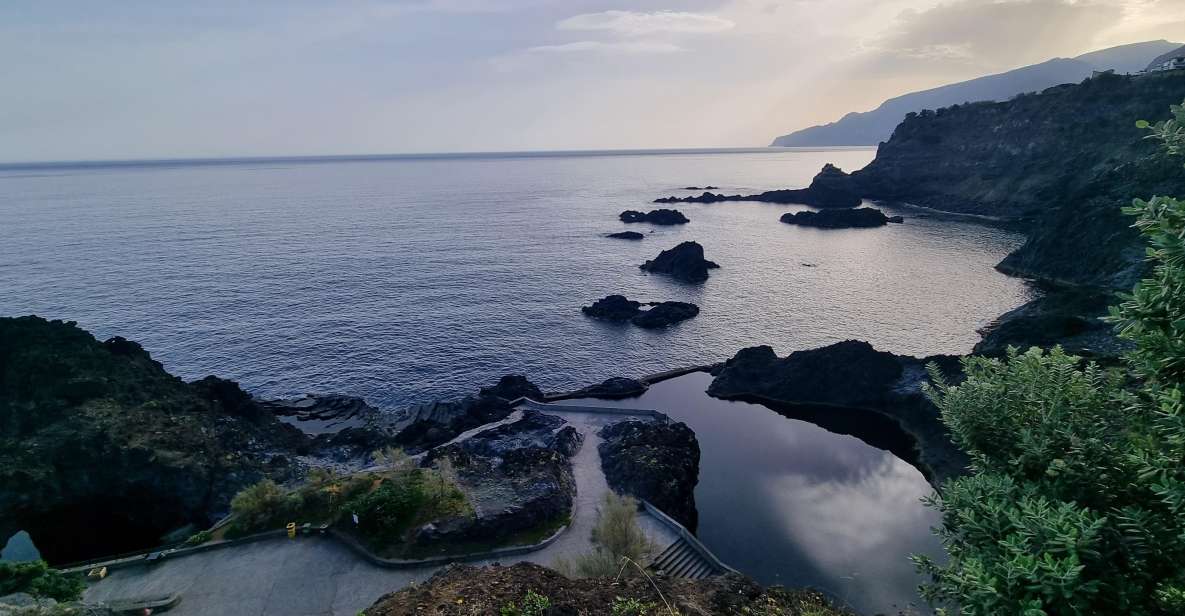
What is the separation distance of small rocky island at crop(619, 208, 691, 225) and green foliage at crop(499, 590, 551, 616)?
14232 cm

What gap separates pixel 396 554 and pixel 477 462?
35.1 ft

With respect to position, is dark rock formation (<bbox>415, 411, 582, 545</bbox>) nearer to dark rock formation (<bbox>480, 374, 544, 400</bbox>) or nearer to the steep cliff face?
dark rock formation (<bbox>480, 374, 544, 400</bbox>)

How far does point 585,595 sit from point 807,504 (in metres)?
25.9

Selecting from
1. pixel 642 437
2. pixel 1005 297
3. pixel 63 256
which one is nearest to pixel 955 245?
pixel 1005 297

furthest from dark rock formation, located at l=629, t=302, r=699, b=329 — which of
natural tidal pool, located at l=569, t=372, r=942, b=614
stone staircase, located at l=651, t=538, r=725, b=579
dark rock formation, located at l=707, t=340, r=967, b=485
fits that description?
stone staircase, located at l=651, t=538, r=725, b=579

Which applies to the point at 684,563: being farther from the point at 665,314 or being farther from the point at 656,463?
the point at 665,314

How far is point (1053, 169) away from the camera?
5359 inches

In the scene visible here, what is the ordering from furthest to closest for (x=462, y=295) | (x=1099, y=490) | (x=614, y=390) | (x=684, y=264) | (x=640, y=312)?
(x=684, y=264)
(x=462, y=295)
(x=640, y=312)
(x=614, y=390)
(x=1099, y=490)

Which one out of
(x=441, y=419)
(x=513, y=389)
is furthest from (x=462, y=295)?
(x=441, y=419)

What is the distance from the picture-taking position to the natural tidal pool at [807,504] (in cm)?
3341

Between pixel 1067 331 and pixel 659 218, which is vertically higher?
pixel 659 218

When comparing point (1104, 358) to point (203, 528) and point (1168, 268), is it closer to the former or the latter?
point (1168, 268)

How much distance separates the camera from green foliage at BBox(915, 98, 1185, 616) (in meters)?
10.1

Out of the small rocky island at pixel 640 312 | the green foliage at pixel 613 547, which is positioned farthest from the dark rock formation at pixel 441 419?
the small rocky island at pixel 640 312
